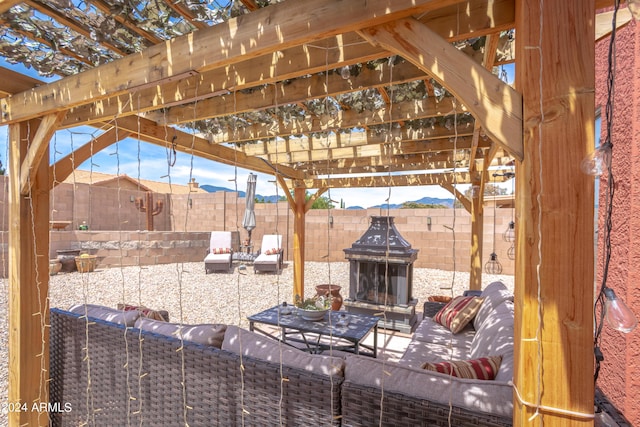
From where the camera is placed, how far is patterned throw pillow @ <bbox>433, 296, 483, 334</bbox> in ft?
9.41

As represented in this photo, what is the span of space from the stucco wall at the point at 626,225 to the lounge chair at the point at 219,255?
6.37 metres

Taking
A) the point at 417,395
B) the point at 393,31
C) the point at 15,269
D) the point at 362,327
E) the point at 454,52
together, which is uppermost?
the point at 393,31

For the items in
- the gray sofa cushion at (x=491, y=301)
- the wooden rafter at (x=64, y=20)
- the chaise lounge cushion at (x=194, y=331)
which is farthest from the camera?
the gray sofa cushion at (x=491, y=301)

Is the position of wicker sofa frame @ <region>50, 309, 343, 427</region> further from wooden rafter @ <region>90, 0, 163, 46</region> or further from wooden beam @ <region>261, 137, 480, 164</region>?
wooden beam @ <region>261, 137, 480, 164</region>

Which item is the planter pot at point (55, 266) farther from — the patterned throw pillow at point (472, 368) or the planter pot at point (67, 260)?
the patterned throw pillow at point (472, 368)

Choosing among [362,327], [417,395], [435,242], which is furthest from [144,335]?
[435,242]

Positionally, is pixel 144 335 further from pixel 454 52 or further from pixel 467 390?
pixel 454 52

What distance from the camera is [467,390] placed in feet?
3.72

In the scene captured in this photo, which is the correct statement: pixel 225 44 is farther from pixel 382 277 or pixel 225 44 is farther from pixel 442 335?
pixel 382 277

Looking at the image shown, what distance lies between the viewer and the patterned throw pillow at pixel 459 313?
287 centimetres

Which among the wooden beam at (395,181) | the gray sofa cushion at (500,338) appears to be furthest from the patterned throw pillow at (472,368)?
the wooden beam at (395,181)

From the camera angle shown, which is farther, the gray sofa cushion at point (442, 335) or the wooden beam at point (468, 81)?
the gray sofa cushion at point (442, 335)

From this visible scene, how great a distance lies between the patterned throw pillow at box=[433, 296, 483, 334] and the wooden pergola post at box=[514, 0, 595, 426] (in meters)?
2.23

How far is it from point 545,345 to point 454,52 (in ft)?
2.54
